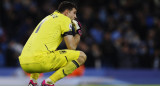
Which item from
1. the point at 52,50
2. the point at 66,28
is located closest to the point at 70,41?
the point at 66,28

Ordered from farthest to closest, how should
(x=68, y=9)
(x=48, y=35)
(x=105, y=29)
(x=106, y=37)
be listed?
1. (x=105, y=29)
2. (x=106, y=37)
3. (x=68, y=9)
4. (x=48, y=35)

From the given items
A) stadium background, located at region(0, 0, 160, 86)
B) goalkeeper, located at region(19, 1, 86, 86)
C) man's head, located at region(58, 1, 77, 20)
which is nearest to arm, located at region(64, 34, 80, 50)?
goalkeeper, located at region(19, 1, 86, 86)

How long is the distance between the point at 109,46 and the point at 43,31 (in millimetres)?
6518

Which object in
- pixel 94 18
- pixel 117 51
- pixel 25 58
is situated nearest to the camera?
pixel 25 58

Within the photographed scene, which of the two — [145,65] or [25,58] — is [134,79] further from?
[25,58]

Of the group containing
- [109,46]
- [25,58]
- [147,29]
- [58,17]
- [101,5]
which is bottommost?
[25,58]

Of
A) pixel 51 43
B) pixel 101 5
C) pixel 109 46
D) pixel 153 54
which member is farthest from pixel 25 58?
pixel 101 5

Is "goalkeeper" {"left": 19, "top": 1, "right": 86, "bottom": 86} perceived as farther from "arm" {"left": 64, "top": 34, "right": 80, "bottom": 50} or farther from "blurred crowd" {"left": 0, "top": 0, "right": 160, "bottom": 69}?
"blurred crowd" {"left": 0, "top": 0, "right": 160, "bottom": 69}

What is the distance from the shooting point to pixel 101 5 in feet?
54.2

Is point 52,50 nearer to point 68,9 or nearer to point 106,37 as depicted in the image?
point 68,9

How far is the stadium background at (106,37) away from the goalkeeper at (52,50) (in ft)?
16.9

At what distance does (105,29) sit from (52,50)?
25.3 ft

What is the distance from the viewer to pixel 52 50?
8.09m

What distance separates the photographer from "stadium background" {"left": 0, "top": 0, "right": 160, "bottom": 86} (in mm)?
14422
